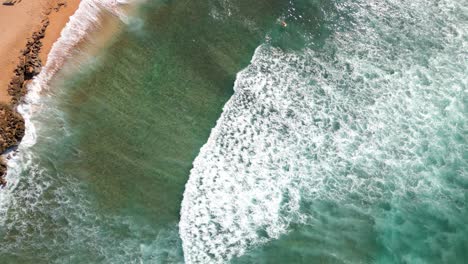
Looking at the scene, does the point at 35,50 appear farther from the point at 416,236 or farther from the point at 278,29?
the point at 416,236

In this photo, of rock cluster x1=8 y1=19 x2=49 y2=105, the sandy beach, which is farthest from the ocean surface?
the sandy beach

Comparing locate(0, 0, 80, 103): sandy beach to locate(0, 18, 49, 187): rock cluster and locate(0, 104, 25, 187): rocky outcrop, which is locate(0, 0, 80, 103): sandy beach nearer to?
locate(0, 18, 49, 187): rock cluster

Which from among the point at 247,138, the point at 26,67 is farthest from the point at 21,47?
the point at 247,138

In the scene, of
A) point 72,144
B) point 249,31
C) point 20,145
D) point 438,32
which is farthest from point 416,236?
point 20,145

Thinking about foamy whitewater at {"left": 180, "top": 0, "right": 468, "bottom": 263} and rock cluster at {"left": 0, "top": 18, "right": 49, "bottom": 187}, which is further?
Answer: rock cluster at {"left": 0, "top": 18, "right": 49, "bottom": 187}

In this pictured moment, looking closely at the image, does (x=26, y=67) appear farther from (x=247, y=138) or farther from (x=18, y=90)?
(x=247, y=138)

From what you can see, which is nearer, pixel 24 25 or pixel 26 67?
pixel 26 67

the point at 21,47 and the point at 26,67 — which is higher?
the point at 21,47
